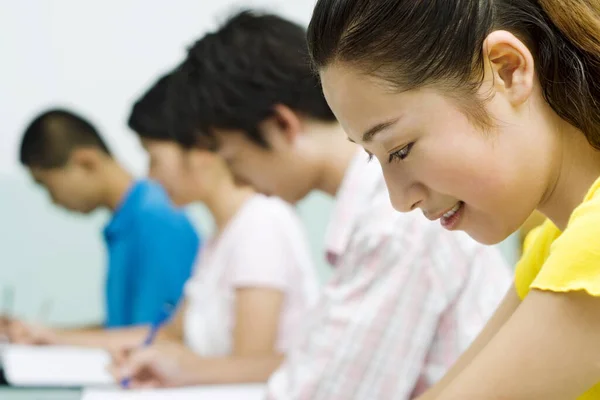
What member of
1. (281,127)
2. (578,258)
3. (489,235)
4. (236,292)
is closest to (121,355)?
(236,292)

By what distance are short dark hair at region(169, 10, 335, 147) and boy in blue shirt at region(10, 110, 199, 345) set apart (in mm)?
866

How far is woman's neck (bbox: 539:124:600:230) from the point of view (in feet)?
2.26

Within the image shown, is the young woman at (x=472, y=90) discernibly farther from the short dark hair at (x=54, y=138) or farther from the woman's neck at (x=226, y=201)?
the short dark hair at (x=54, y=138)

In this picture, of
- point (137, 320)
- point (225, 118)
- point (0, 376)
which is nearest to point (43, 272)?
A: point (137, 320)

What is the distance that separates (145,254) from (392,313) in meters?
1.39

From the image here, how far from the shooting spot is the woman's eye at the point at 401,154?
0.67 meters

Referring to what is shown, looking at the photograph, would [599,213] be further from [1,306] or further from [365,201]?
[1,306]

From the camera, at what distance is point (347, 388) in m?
1.08

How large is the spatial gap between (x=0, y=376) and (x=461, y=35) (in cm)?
121

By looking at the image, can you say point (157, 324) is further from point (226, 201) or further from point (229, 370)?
point (229, 370)

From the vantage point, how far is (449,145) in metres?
0.66

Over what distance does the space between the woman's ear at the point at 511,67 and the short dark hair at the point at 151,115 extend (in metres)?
1.47

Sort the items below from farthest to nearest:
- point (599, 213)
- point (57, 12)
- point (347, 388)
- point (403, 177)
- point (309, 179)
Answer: point (57, 12) < point (309, 179) < point (347, 388) < point (403, 177) < point (599, 213)

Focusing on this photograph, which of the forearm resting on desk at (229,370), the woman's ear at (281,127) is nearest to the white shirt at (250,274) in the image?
the forearm resting on desk at (229,370)
